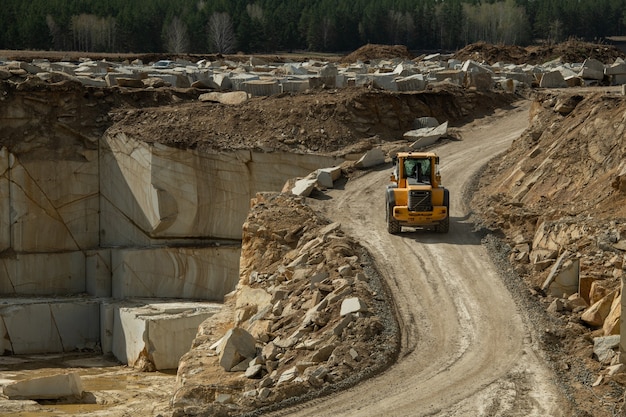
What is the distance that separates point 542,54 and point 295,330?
133ft

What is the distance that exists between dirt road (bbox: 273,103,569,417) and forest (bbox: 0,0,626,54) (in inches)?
1821

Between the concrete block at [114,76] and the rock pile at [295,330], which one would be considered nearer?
the rock pile at [295,330]

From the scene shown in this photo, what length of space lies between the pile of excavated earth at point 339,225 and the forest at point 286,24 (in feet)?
93.1

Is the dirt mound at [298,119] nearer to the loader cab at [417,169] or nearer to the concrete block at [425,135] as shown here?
the concrete block at [425,135]

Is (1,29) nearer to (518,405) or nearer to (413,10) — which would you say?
(413,10)

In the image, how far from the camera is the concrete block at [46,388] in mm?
25125

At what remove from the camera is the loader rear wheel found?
958 inches

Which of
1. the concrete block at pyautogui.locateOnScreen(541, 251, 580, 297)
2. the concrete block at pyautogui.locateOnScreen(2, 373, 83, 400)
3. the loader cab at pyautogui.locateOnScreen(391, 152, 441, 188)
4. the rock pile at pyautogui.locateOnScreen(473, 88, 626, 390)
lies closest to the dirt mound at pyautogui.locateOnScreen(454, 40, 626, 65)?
the rock pile at pyautogui.locateOnScreen(473, 88, 626, 390)

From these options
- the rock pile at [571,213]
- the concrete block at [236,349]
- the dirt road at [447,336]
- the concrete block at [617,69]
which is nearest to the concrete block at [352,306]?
the dirt road at [447,336]

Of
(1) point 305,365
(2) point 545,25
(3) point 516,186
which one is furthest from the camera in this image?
(2) point 545,25

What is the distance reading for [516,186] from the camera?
26.6 metres

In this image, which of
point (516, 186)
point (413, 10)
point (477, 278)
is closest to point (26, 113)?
point (516, 186)

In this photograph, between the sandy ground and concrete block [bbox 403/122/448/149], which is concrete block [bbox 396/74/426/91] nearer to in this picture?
concrete block [bbox 403/122/448/149]

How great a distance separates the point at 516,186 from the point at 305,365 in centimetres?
987
